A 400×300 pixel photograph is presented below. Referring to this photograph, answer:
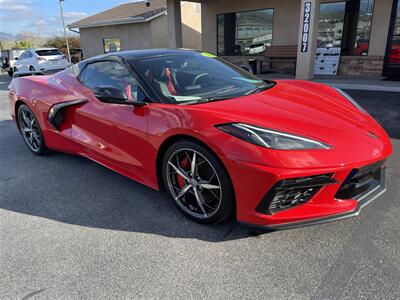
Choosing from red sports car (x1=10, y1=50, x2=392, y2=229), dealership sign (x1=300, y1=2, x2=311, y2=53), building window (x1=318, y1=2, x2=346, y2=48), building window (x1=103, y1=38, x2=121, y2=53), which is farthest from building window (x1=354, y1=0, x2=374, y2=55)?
building window (x1=103, y1=38, x2=121, y2=53)

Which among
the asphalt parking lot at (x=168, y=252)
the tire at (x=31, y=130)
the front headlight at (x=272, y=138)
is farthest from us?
the tire at (x=31, y=130)

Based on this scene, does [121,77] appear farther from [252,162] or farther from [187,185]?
[252,162]

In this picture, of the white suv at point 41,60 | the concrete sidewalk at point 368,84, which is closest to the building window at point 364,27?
the concrete sidewalk at point 368,84

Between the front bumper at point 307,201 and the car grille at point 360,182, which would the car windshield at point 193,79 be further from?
the car grille at point 360,182

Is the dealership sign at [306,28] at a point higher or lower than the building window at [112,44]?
higher

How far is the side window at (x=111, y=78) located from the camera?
2908 millimetres

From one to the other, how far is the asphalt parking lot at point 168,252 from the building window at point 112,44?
54.7ft

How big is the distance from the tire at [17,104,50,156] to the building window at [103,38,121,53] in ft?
49.3

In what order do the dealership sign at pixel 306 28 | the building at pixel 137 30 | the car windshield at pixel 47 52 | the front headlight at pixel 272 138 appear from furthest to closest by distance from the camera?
the building at pixel 137 30 < the car windshield at pixel 47 52 < the dealership sign at pixel 306 28 < the front headlight at pixel 272 138

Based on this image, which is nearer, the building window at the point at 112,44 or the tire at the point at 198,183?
the tire at the point at 198,183

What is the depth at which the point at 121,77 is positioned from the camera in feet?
10.3

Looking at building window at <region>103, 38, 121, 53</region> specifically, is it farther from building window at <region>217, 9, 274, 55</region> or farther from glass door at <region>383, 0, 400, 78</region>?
glass door at <region>383, 0, 400, 78</region>

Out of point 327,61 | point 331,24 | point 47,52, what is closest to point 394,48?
point 327,61

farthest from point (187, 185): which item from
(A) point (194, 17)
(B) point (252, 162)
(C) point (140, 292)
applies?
(A) point (194, 17)
